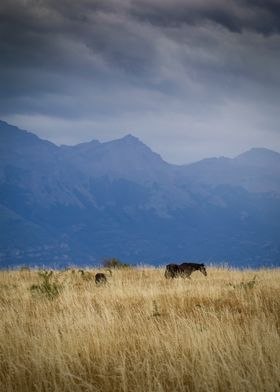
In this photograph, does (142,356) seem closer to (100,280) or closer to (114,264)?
(100,280)

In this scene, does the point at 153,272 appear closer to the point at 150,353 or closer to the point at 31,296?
the point at 31,296

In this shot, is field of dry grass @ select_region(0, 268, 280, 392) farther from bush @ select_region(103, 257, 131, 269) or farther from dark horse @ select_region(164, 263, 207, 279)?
bush @ select_region(103, 257, 131, 269)

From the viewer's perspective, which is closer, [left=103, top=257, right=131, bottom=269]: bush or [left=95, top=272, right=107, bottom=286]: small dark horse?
[left=95, top=272, right=107, bottom=286]: small dark horse

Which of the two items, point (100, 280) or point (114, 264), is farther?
point (114, 264)

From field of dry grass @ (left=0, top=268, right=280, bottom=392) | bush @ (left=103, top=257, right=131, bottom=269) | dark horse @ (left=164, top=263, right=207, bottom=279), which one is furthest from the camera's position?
bush @ (left=103, top=257, right=131, bottom=269)

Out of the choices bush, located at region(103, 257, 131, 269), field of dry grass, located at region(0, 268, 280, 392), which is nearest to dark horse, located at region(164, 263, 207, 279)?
bush, located at region(103, 257, 131, 269)

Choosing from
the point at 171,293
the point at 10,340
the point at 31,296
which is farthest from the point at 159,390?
the point at 31,296

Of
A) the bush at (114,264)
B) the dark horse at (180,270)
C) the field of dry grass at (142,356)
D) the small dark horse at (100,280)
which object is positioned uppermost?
the bush at (114,264)

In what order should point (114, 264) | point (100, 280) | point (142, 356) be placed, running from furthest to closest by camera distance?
point (114, 264) → point (100, 280) → point (142, 356)

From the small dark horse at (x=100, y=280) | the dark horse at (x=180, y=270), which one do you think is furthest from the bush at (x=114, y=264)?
the small dark horse at (x=100, y=280)

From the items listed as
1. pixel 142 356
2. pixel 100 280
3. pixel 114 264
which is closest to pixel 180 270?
pixel 100 280

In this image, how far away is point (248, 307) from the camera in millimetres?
8242

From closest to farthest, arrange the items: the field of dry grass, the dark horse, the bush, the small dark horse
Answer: the field of dry grass
the small dark horse
the dark horse
the bush

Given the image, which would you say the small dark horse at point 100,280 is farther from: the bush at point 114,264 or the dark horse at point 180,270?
the bush at point 114,264
